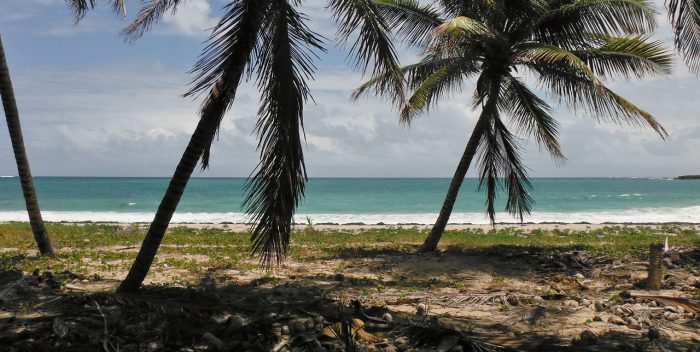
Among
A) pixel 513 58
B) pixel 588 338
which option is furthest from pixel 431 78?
pixel 588 338

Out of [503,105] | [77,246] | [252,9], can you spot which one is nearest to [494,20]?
[503,105]

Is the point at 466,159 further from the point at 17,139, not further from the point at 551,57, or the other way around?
the point at 17,139

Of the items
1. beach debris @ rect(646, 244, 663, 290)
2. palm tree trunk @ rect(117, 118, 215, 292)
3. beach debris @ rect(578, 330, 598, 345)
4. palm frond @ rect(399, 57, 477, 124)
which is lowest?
beach debris @ rect(578, 330, 598, 345)

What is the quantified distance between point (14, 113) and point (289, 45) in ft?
20.3

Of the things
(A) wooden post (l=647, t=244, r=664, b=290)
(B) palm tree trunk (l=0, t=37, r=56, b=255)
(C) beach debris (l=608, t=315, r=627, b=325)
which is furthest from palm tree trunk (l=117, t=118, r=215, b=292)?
(A) wooden post (l=647, t=244, r=664, b=290)

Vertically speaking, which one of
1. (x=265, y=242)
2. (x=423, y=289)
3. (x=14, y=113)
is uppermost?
(x=14, y=113)

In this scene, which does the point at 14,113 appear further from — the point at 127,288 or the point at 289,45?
the point at 289,45

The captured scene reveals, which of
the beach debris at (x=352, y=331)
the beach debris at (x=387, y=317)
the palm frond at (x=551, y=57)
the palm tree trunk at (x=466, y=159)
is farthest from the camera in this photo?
the palm tree trunk at (x=466, y=159)

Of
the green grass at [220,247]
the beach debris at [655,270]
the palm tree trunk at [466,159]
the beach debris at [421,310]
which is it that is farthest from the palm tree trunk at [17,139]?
the beach debris at [655,270]

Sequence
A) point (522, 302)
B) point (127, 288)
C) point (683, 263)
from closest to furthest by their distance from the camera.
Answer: point (127, 288), point (522, 302), point (683, 263)

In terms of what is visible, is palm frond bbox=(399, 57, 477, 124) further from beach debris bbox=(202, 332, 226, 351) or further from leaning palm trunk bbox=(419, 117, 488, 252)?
beach debris bbox=(202, 332, 226, 351)

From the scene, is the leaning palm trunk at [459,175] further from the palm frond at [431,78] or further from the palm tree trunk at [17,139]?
the palm tree trunk at [17,139]

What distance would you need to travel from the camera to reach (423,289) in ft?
28.7

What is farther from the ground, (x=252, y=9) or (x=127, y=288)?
(x=252, y=9)
